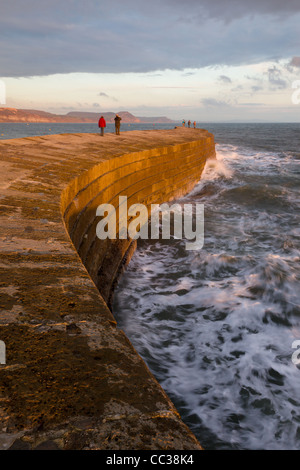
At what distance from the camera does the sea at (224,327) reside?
3.62 metres

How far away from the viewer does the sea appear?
3.62 metres

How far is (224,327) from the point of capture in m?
5.29

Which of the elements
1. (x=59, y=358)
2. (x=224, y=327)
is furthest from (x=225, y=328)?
(x=59, y=358)

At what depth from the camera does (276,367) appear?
4.41 meters

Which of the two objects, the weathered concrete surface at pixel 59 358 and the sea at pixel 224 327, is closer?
the weathered concrete surface at pixel 59 358

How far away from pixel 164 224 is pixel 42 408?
948 centimetres

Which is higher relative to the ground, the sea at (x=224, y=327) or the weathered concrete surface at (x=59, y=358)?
the weathered concrete surface at (x=59, y=358)

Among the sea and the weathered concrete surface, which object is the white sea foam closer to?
the sea

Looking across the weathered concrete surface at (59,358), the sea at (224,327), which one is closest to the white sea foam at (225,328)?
the sea at (224,327)

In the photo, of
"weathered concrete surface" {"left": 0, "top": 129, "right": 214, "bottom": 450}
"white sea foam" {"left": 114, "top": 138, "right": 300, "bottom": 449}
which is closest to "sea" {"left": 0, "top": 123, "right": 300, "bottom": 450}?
"white sea foam" {"left": 114, "top": 138, "right": 300, "bottom": 449}

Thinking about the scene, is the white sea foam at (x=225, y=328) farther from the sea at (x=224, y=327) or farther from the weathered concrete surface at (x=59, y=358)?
the weathered concrete surface at (x=59, y=358)

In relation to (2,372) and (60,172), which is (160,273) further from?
(2,372)

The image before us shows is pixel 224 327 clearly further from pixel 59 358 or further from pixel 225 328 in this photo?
pixel 59 358
